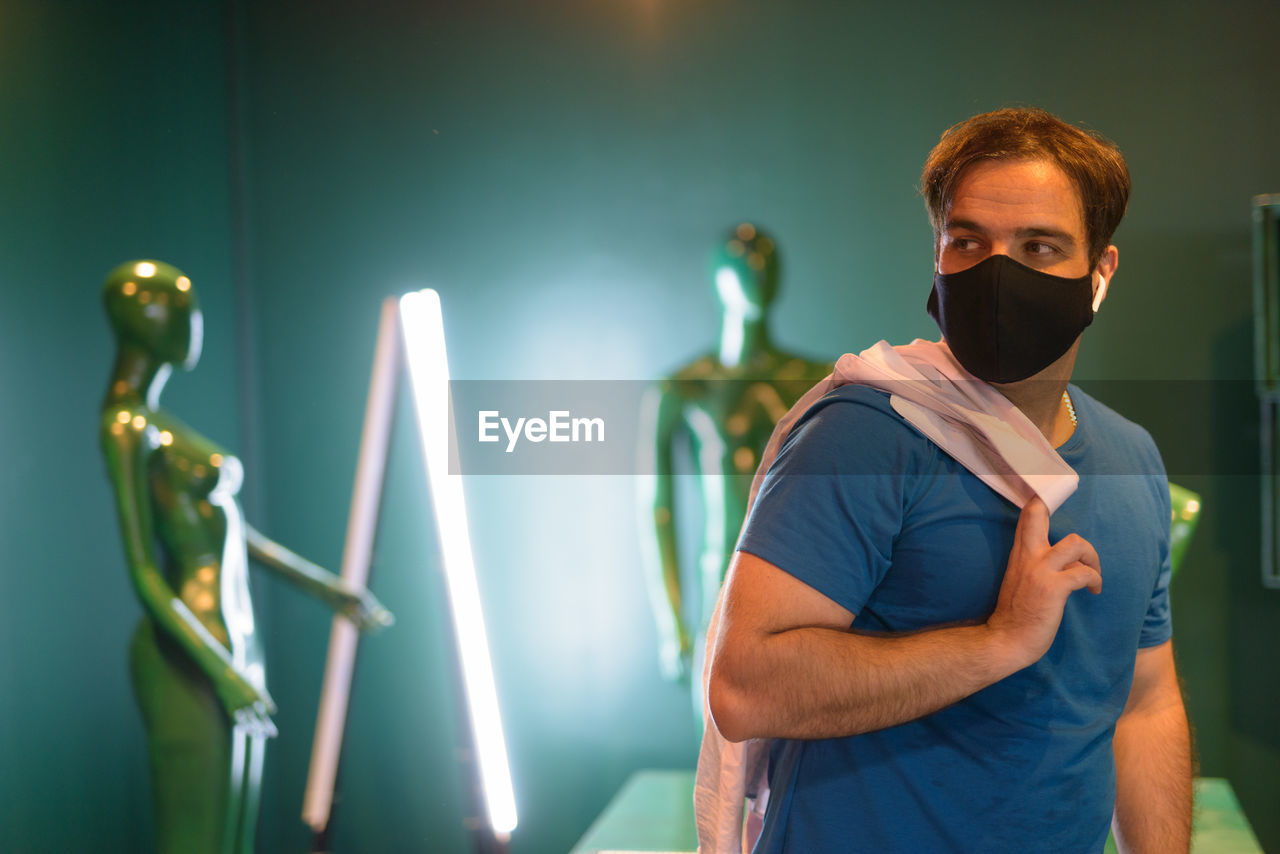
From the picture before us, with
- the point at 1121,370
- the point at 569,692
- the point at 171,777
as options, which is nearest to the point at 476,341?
the point at 569,692

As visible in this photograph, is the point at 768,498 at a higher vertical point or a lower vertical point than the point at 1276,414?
higher

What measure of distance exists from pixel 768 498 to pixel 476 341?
267 centimetres

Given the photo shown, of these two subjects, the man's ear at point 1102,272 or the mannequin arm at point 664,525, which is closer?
the man's ear at point 1102,272

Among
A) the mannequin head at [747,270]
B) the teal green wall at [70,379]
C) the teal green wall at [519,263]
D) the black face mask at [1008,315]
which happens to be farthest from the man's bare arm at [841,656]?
the teal green wall at [70,379]

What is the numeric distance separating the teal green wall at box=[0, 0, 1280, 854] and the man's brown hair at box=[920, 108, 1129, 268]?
2109mm

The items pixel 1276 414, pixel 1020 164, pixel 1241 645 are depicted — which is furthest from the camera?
pixel 1241 645

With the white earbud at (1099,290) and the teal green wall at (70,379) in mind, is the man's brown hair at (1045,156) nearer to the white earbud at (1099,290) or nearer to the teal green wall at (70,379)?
the white earbud at (1099,290)

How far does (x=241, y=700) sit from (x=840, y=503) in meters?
1.86

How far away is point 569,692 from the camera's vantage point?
3488mm

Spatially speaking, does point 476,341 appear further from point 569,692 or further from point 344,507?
point 569,692

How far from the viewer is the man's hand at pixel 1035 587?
0.92m

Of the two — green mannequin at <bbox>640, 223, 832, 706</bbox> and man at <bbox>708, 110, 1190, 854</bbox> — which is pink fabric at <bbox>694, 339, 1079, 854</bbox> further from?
green mannequin at <bbox>640, 223, 832, 706</bbox>
